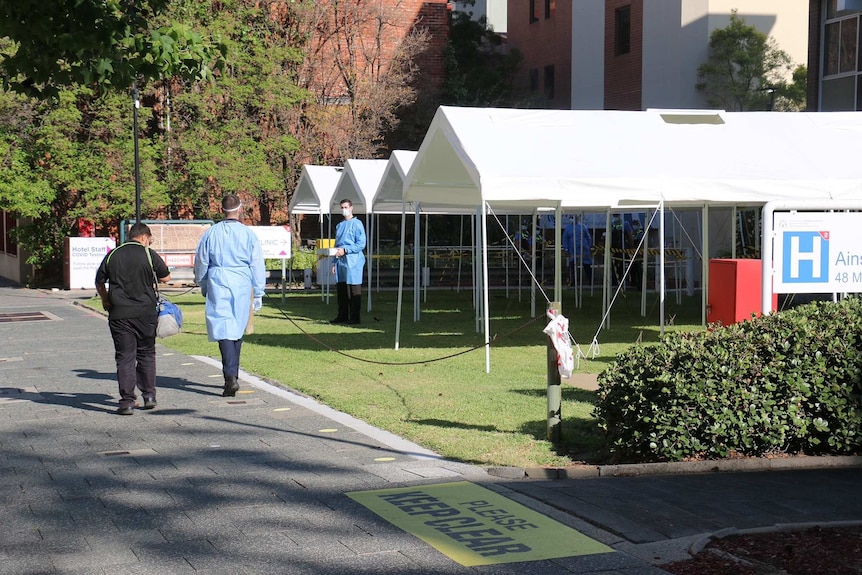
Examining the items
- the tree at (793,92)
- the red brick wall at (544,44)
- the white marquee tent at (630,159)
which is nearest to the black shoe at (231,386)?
the white marquee tent at (630,159)

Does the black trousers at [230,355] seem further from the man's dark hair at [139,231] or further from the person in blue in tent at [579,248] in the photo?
the person in blue in tent at [579,248]

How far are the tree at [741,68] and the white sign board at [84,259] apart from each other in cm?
1938

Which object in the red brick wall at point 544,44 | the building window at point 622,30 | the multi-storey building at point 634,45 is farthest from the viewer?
the red brick wall at point 544,44

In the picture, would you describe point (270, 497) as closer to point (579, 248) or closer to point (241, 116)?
point (579, 248)

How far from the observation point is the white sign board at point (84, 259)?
95.0ft

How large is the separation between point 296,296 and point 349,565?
20518 millimetres

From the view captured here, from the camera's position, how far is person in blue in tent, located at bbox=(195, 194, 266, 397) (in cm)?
1029

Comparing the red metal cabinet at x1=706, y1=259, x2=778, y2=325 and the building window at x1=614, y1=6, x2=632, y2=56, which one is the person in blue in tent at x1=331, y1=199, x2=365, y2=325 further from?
the building window at x1=614, y1=6, x2=632, y2=56

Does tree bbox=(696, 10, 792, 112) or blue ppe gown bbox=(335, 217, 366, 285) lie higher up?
tree bbox=(696, 10, 792, 112)

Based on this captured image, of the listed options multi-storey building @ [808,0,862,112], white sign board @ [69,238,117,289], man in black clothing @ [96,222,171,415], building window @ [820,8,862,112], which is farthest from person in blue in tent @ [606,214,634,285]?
man in black clothing @ [96,222,171,415]

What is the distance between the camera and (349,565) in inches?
203

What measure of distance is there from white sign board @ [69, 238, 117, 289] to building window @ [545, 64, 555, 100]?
20200 mm

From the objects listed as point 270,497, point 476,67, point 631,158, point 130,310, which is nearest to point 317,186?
point 631,158

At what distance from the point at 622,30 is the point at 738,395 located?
3238 cm
